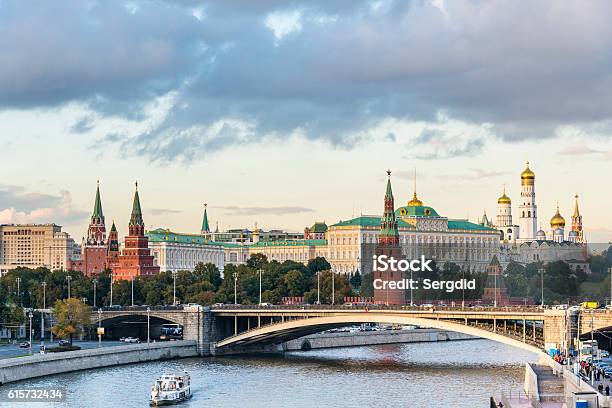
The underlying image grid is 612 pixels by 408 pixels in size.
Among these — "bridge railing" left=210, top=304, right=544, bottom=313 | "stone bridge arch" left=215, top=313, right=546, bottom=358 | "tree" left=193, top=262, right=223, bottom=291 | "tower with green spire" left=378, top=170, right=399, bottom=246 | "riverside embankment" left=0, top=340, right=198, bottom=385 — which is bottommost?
"riverside embankment" left=0, top=340, right=198, bottom=385

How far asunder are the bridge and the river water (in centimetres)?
276

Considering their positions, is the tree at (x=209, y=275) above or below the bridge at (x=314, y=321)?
above

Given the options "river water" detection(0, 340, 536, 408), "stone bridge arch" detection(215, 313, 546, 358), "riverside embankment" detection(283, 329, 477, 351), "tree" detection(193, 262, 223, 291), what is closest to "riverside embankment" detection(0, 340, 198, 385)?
"river water" detection(0, 340, 536, 408)

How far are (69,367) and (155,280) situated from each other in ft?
242

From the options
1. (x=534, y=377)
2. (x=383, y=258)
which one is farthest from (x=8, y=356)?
(x=383, y=258)

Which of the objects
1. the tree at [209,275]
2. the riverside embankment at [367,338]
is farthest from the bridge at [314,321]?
the tree at [209,275]

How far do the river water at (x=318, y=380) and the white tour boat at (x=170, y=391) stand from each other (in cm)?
94

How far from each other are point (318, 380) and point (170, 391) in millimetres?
16433

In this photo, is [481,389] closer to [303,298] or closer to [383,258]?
[303,298]

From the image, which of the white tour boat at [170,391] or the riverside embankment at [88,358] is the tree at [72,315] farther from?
the white tour boat at [170,391]

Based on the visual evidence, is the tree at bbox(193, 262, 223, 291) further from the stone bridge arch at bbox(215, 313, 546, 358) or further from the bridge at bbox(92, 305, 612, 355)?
the stone bridge arch at bbox(215, 313, 546, 358)

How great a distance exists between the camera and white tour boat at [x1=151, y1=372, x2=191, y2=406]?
87.2m

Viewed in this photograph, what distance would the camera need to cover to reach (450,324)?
110562mm

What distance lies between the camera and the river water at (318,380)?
3482 inches
